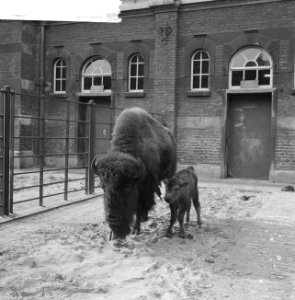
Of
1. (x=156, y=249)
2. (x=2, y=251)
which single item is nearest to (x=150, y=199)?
(x=156, y=249)

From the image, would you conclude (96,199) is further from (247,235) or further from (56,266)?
(56,266)

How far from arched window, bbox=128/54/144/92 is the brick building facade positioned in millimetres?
36

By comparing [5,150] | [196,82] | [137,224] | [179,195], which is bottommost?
[137,224]

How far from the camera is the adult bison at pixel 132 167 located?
4457 millimetres

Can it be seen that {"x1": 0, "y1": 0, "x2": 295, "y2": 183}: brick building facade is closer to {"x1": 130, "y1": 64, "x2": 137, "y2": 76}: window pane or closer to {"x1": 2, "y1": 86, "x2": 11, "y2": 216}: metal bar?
{"x1": 130, "y1": 64, "x2": 137, "y2": 76}: window pane

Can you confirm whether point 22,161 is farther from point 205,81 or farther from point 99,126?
point 205,81

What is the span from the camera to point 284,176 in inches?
475

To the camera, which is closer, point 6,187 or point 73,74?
point 6,187

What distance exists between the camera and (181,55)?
1336 centimetres

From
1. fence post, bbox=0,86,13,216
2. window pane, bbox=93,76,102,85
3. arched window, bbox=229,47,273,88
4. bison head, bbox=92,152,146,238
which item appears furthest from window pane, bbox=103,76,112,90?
bison head, bbox=92,152,146,238

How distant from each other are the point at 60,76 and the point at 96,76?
1625mm

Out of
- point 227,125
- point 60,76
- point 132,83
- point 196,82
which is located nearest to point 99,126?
point 132,83

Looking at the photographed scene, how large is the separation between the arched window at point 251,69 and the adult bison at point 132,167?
20.9 feet

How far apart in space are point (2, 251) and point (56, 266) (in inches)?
36.7
